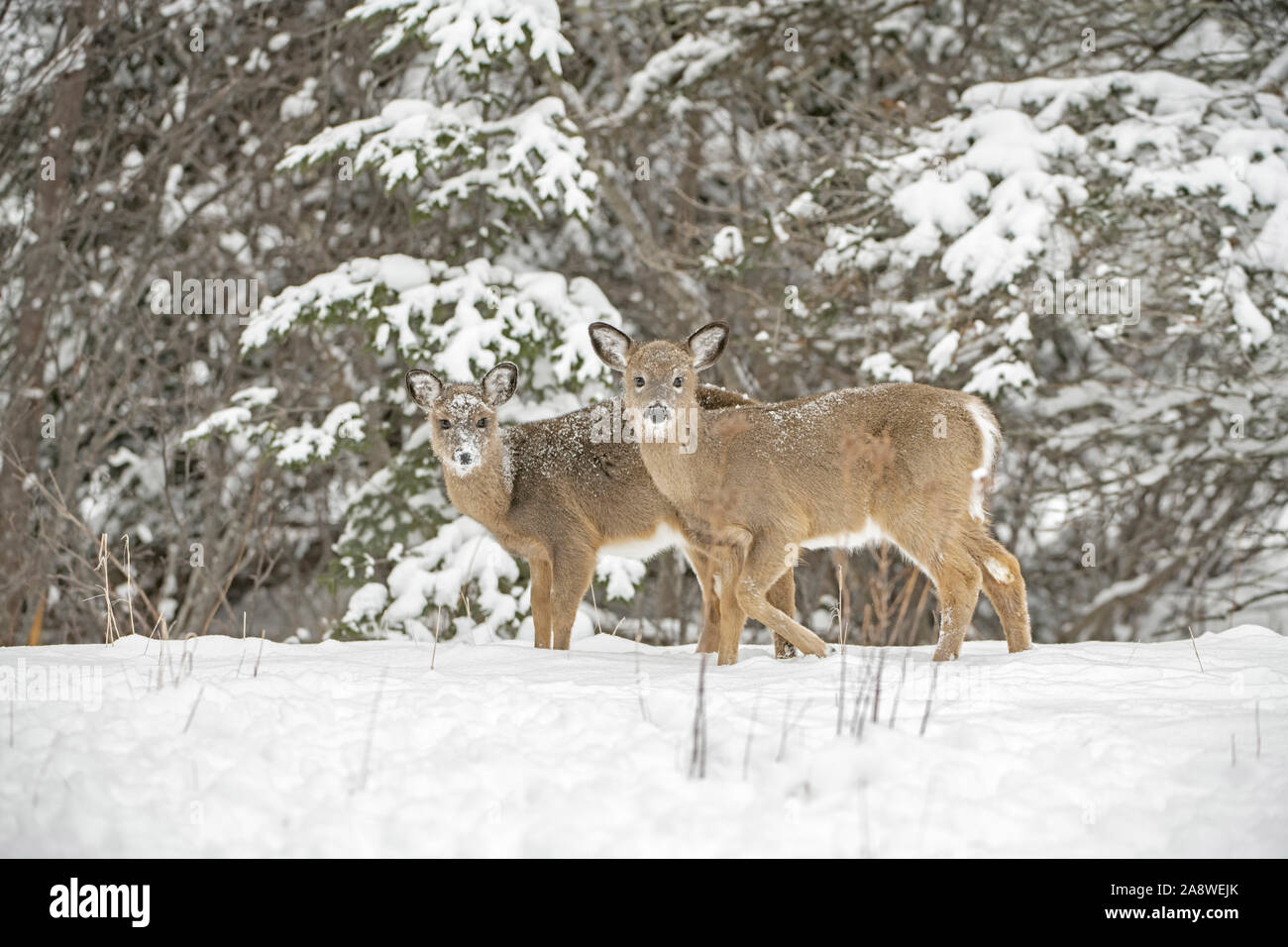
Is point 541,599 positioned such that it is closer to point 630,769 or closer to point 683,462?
point 683,462

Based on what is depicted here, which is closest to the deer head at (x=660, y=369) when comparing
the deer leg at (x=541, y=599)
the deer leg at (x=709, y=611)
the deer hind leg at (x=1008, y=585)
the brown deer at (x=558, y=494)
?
the brown deer at (x=558, y=494)

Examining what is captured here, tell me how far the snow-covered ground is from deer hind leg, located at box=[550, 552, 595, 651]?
7.13 ft

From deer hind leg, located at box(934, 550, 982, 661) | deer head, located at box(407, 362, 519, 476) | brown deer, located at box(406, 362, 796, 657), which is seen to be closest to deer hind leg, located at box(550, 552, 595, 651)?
brown deer, located at box(406, 362, 796, 657)

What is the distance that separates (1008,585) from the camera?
20.8 feet

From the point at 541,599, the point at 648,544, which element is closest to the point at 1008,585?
the point at 648,544

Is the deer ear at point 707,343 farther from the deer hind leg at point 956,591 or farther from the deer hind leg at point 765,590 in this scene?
the deer hind leg at point 956,591

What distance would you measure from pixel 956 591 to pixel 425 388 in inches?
143

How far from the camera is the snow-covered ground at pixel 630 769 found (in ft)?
10.9

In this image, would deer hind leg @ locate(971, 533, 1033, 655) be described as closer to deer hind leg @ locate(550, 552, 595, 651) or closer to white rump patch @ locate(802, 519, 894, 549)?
white rump patch @ locate(802, 519, 894, 549)

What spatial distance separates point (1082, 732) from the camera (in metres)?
3.99

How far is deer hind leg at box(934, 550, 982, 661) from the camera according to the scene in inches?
240
